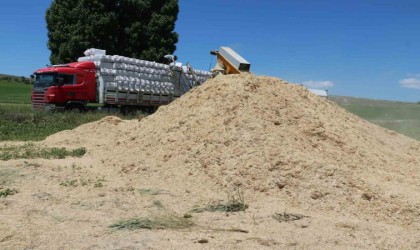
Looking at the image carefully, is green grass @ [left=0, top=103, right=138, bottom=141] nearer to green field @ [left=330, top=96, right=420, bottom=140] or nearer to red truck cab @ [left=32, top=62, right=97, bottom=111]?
red truck cab @ [left=32, top=62, right=97, bottom=111]

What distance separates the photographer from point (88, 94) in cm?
2092

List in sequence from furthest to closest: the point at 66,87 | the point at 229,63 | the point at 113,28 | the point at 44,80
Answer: the point at 113,28, the point at 44,80, the point at 66,87, the point at 229,63

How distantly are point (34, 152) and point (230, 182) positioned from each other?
5.58 m

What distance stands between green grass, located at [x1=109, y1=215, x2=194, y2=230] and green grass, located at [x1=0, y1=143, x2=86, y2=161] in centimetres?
525

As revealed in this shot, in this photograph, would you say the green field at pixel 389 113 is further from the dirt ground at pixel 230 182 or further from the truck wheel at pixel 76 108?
the truck wheel at pixel 76 108

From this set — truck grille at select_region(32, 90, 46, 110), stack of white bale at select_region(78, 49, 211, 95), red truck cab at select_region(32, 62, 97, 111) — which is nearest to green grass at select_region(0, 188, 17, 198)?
red truck cab at select_region(32, 62, 97, 111)

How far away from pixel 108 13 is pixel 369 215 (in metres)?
25.6

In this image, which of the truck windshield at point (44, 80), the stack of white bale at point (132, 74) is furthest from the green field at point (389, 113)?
the truck windshield at point (44, 80)

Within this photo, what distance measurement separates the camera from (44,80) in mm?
20750

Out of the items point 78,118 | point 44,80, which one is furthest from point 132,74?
point 78,118

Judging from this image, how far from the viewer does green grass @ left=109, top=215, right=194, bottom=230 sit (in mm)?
5672

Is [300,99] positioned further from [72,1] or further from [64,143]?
[72,1]

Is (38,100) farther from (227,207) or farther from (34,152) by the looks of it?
(227,207)

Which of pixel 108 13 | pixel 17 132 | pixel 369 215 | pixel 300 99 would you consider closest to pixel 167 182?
pixel 369 215
